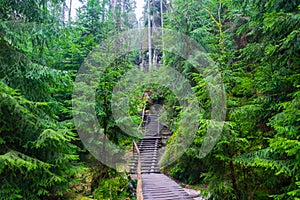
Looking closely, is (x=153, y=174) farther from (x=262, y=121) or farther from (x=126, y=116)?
(x=262, y=121)

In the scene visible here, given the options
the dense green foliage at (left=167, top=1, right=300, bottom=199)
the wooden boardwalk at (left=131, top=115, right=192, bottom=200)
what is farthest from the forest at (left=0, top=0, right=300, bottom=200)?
the wooden boardwalk at (left=131, top=115, right=192, bottom=200)

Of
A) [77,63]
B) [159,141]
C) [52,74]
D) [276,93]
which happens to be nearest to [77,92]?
[52,74]

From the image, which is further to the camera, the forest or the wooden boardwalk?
the wooden boardwalk

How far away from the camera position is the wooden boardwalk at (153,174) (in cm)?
761

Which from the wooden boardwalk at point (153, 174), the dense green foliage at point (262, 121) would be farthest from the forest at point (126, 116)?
the wooden boardwalk at point (153, 174)

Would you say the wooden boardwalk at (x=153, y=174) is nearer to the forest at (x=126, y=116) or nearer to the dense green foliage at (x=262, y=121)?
the forest at (x=126, y=116)

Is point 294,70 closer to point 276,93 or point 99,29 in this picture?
point 276,93

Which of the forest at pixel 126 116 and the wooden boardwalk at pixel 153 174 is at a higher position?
the forest at pixel 126 116

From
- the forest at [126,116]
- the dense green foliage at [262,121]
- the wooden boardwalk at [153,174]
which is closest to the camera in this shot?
the dense green foliage at [262,121]

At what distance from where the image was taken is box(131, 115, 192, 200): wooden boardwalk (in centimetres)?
761

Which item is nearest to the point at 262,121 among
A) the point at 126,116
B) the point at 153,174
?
the point at 126,116

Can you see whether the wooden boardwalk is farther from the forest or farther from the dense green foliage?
the dense green foliage

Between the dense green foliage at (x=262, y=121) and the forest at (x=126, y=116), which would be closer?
the dense green foliage at (x=262, y=121)

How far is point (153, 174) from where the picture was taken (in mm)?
10625
